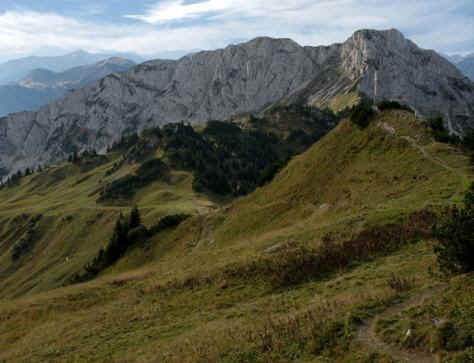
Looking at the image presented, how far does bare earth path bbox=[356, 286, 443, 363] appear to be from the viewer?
1483 centimetres

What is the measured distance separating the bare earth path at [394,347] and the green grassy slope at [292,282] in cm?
33

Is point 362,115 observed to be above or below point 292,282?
above

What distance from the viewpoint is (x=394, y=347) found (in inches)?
623

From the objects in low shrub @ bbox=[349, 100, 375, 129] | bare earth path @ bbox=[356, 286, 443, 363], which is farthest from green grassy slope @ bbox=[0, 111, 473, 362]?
low shrub @ bbox=[349, 100, 375, 129]

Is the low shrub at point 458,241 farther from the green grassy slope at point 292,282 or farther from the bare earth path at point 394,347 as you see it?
the bare earth path at point 394,347

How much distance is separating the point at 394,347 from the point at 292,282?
1650 centimetres

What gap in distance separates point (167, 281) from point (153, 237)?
5169 centimetres

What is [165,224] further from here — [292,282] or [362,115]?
[292,282]

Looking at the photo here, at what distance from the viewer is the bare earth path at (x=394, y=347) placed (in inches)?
584

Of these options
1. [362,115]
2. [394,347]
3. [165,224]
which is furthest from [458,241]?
[165,224]

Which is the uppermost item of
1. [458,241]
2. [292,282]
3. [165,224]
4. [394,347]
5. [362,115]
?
[362,115]

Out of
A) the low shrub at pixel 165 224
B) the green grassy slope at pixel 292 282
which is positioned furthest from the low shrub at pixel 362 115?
the low shrub at pixel 165 224

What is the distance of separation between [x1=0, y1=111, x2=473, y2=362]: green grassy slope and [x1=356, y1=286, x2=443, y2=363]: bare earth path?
0.33 m

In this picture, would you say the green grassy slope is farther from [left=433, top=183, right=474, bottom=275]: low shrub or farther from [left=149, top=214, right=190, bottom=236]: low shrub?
[left=149, top=214, right=190, bottom=236]: low shrub
